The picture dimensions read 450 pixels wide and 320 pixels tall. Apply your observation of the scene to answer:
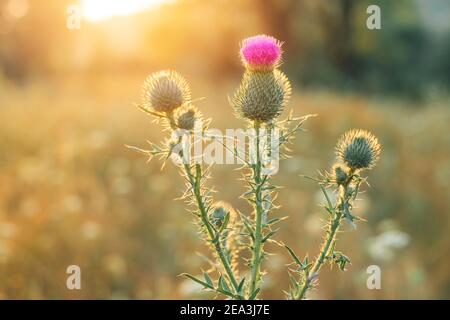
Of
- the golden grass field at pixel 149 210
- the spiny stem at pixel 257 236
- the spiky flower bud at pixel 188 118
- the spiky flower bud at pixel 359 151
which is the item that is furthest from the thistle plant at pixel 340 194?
the golden grass field at pixel 149 210

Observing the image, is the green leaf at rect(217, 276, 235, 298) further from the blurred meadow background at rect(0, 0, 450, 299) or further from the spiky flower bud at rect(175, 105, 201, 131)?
the blurred meadow background at rect(0, 0, 450, 299)

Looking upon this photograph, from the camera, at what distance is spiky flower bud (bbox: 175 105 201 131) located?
230cm

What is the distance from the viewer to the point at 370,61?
25.4 metres

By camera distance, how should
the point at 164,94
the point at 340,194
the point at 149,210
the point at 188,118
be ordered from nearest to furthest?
1. the point at 340,194
2. the point at 188,118
3. the point at 164,94
4. the point at 149,210

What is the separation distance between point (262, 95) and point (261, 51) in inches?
8.1

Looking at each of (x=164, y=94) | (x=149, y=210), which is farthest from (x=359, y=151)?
(x=149, y=210)

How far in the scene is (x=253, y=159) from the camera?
2.11 metres

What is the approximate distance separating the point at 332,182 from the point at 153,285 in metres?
3.31

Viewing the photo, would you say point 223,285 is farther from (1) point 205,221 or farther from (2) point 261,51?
(2) point 261,51

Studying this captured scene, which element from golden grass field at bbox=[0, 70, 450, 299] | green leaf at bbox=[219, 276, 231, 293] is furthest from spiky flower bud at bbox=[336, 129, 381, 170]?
golden grass field at bbox=[0, 70, 450, 299]

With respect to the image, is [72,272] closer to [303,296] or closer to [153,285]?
[153,285]

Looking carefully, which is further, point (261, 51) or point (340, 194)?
point (261, 51)

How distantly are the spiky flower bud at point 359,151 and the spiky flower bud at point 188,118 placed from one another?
603 millimetres
